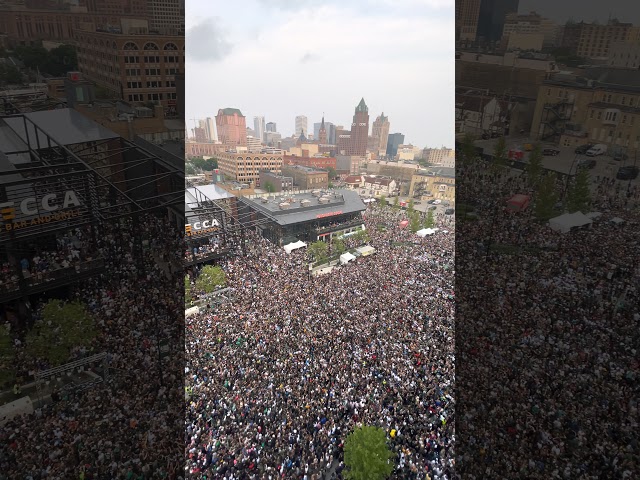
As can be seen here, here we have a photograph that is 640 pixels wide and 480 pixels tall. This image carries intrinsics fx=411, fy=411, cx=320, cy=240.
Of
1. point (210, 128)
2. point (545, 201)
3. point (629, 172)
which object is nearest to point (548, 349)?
point (545, 201)

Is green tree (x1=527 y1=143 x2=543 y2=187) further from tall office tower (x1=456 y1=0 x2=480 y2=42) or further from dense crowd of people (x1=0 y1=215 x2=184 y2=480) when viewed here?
dense crowd of people (x1=0 y1=215 x2=184 y2=480)

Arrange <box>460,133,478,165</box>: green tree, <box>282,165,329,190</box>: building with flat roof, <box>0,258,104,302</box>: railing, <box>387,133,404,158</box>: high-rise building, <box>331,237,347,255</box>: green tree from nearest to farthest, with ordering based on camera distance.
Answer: <box>0,258,104,302</box>: railing
<box>331,237,347,255</box>: green tree
<box>460,133,478,165</box>: green tree
<box>282,165,329,190</box>: building with flat roof
<box>387,133,404,158</box>: high-rise building

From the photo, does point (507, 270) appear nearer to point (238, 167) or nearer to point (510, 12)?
point (510, 12)

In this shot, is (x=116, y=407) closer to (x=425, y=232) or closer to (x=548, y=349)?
(x=548, y=349)

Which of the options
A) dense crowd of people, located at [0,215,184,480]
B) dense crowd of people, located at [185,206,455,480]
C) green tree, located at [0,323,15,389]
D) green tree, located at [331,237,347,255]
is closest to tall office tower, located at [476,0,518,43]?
green tree, located at [331,237,347,255]

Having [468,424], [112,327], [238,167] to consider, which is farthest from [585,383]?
[238,167]
